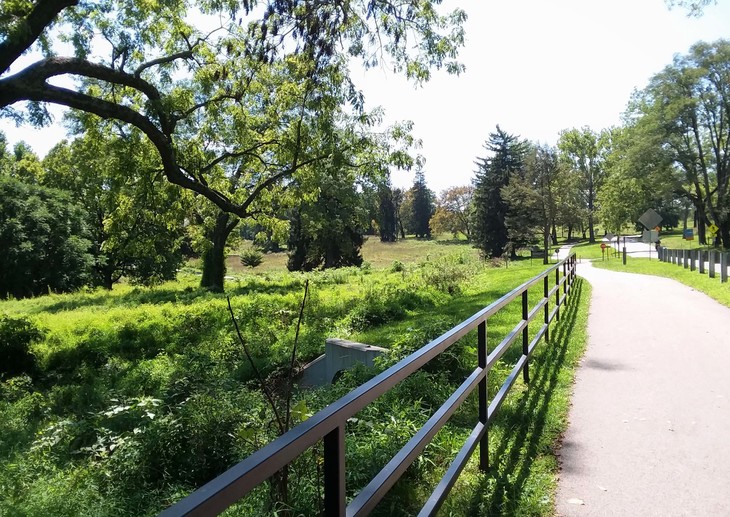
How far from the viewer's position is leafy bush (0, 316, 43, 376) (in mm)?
11922

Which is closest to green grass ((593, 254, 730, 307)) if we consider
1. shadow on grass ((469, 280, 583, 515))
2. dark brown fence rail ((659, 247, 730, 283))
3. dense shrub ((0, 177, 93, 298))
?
dark brown fence rail ((659, 247, 730, 283))

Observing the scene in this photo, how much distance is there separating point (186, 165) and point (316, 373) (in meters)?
9.37

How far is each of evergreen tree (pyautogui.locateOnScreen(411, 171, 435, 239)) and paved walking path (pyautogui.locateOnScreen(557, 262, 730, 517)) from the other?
106 meters

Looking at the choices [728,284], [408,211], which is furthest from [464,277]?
[408,211]

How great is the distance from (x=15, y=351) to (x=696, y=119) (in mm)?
47029

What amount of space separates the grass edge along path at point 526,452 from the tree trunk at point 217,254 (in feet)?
Answer: 75.1

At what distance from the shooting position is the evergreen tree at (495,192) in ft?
160

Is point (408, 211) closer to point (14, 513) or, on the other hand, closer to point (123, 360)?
point (123, 360)

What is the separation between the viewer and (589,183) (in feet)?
268

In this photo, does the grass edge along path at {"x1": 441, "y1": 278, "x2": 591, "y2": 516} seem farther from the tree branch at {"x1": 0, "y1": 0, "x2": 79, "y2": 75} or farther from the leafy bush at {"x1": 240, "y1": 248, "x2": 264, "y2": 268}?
the leafy bush at {"x1": 240, "y1": 248, "x2": 264, "y2": 268}

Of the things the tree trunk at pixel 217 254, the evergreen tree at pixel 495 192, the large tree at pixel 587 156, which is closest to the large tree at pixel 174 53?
the tree trunk at pixel 217 254

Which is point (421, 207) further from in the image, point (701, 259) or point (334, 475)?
point (334, 475)

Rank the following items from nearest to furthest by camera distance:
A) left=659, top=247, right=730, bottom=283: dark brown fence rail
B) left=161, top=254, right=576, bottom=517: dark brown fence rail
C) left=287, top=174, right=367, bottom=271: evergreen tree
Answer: left=161, top=254, right=576, bottom=517: dark brown fence rail, left=659, top=247, right=730, bottom=283: dark brown fence rail, left=287, top=174, right=367, bottom=271: evergreen tree

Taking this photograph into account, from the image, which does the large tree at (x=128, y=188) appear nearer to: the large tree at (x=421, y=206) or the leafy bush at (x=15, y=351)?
the leafy bush at (x=15, y=351)
